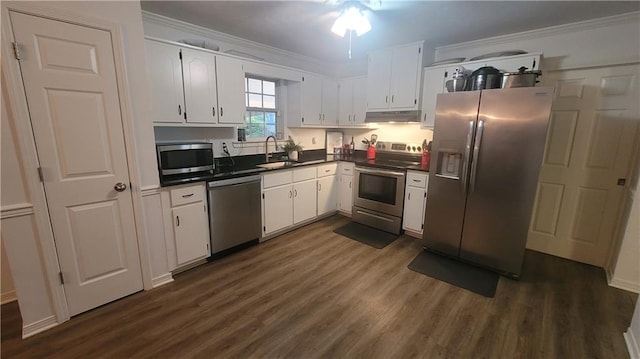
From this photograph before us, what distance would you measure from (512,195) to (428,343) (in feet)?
5.41

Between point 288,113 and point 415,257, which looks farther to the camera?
point 288,113

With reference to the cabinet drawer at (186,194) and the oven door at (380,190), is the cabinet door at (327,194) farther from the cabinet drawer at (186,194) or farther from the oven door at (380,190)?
the cabinet drawer at (186,194)

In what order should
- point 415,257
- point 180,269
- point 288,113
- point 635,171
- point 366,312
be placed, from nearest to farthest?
1. point 366,312
2. point 635,171
3. point 180,269
4. point 415,257
5. point 288,113

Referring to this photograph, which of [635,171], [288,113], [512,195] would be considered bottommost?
[512,195]

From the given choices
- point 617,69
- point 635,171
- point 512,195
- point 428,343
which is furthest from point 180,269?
point 617,69

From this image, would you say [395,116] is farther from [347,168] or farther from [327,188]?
[327,188]

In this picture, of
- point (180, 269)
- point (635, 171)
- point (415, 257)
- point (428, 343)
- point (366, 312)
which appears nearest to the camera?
point (428, 343)

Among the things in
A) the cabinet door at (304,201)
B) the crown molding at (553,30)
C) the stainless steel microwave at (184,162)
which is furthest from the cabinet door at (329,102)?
the stainless steel microwave at (184,162)

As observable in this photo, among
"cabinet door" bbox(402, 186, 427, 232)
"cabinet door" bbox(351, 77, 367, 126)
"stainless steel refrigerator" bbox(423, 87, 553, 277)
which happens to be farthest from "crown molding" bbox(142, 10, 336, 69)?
"cabinet door" bbox(402, 186, 427, 232)

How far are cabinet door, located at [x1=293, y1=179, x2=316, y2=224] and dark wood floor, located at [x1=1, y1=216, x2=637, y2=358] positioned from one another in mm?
954

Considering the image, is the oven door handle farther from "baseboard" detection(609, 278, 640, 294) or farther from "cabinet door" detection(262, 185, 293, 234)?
"baseboard" detection(609, 278, 640, 294)

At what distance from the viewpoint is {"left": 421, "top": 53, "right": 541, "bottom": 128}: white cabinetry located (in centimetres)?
280

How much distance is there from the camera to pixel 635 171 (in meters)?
2.48

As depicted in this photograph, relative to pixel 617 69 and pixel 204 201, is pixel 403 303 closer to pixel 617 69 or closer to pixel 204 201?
pixel 204 201
